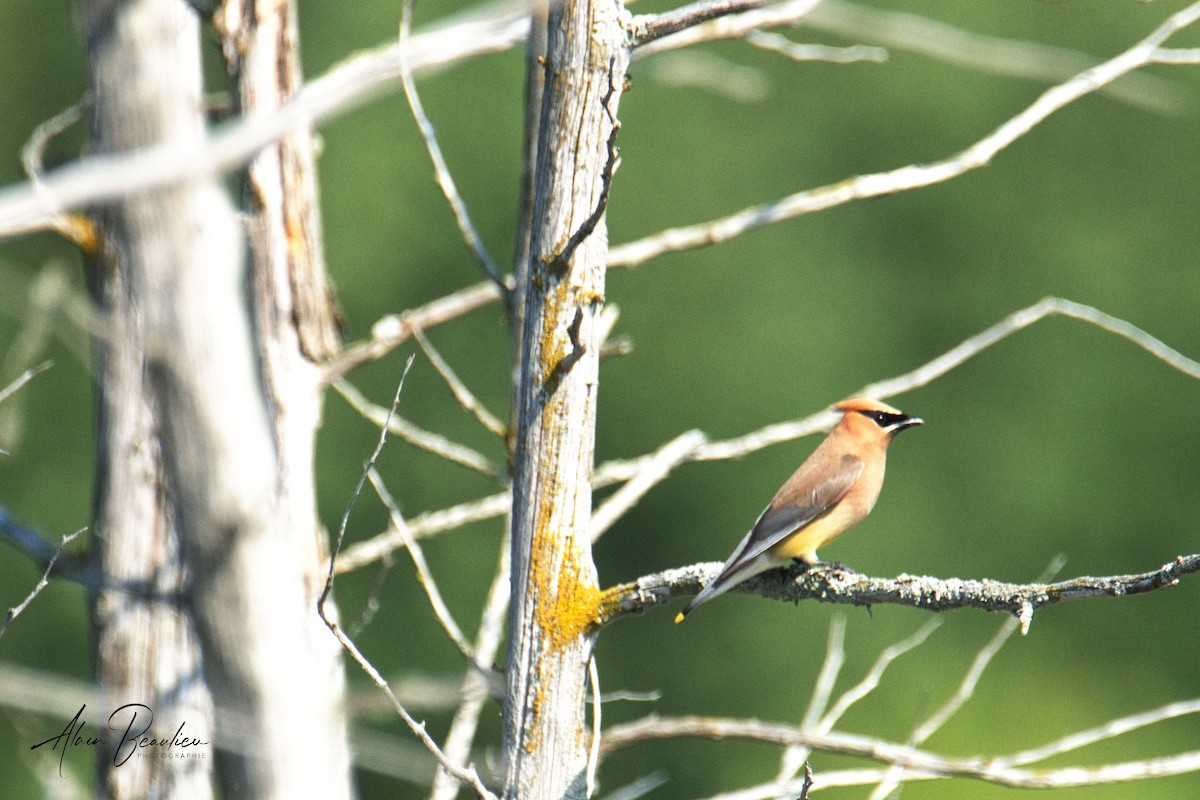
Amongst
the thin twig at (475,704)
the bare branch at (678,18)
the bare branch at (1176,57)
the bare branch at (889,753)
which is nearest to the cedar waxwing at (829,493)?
the bare branch at (889,753)

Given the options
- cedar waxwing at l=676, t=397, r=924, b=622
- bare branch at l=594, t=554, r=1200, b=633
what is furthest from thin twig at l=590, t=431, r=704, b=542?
bare branch at l=594, t=554, r=1200, b=633

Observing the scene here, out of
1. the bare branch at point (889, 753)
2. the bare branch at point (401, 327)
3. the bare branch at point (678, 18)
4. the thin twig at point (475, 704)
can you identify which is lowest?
the bare branch at point (889, 753)

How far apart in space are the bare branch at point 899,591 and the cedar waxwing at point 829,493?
50cm

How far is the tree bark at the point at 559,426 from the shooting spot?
311 cm

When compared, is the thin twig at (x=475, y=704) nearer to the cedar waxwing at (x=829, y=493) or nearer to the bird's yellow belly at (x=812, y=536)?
the cedar waxwing at (x=829, y=493)

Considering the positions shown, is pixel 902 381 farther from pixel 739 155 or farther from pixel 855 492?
pixel 739 155

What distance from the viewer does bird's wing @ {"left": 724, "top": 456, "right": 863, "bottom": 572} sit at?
162 inches

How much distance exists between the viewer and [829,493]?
483cm

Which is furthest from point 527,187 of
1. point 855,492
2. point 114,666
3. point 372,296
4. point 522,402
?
point 372,296

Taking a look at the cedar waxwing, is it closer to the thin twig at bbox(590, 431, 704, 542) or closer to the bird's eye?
the bird's eye

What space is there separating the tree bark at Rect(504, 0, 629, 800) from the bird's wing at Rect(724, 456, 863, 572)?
76 cm

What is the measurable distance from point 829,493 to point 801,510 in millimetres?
252

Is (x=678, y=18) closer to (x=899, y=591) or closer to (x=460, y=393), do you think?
(x=899, y=591)

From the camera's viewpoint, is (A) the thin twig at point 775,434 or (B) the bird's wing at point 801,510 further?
(A) the thin twig at point 775,434
